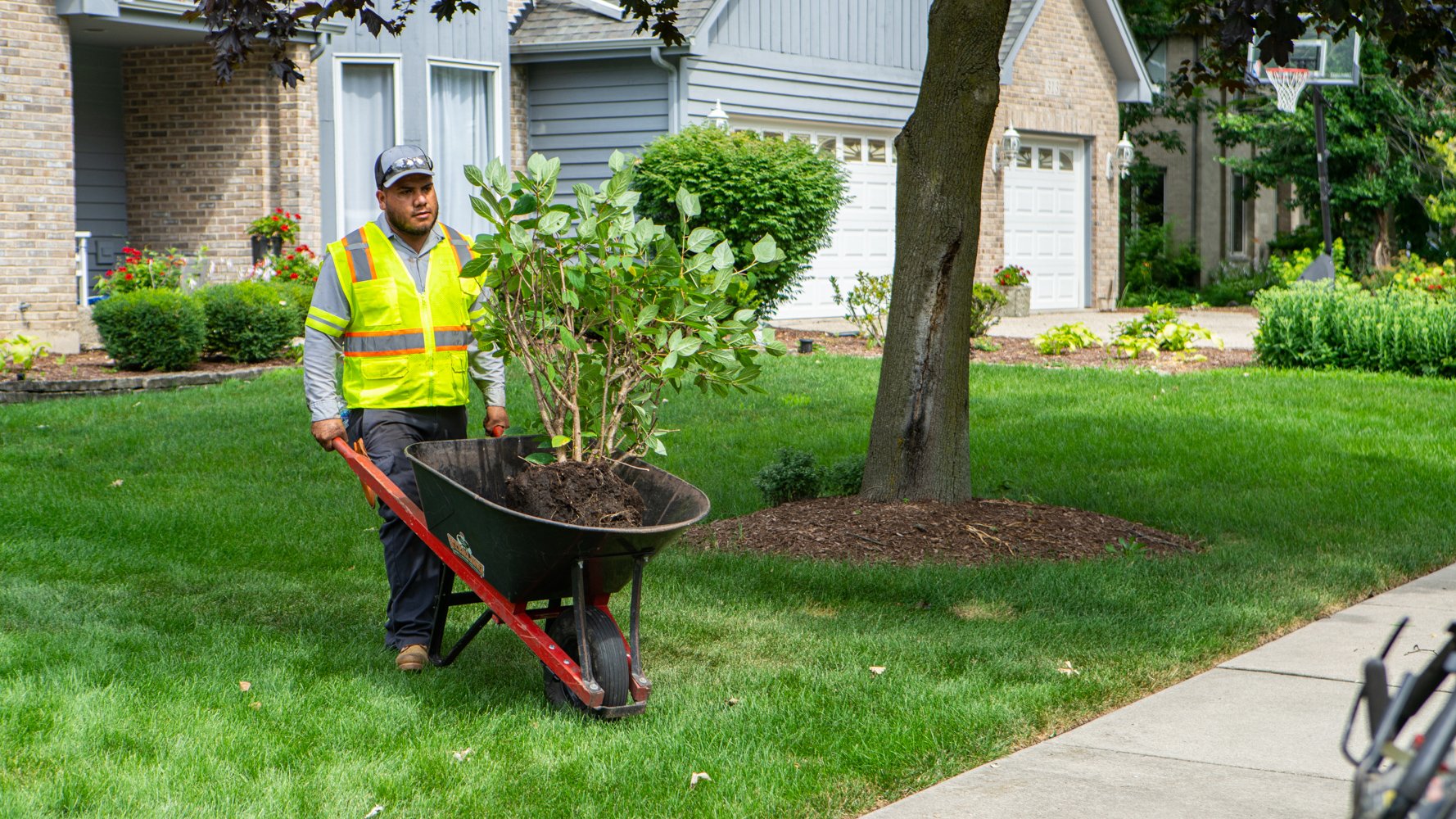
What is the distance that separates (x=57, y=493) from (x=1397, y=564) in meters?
6.87

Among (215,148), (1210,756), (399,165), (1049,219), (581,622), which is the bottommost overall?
(1210,756)

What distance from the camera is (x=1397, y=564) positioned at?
683 cm

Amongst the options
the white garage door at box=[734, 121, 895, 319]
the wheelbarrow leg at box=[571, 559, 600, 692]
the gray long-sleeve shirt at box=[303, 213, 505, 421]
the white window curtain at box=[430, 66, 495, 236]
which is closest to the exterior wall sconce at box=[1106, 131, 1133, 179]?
the white garage door at box=[734, 121, 895, 319]

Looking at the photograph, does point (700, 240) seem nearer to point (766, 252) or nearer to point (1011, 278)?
point (766, 252)

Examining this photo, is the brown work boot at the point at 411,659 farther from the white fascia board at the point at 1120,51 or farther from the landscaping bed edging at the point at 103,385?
the white fascia board at the point at 1120,51

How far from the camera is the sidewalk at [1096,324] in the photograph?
18.3 m

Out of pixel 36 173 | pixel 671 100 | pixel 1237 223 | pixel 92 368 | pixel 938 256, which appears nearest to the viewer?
pixel 938 256

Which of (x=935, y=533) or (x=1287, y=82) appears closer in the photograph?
(x=935, y=533)

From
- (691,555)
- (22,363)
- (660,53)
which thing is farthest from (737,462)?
(660,53)

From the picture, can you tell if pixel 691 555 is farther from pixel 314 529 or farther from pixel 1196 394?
pixel 1196 394

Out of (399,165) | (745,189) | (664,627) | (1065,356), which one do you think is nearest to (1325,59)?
(1065,356)

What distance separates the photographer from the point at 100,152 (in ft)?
53.2

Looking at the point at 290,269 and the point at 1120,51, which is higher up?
the point at 1120,51

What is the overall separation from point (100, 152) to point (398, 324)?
40.9ft
